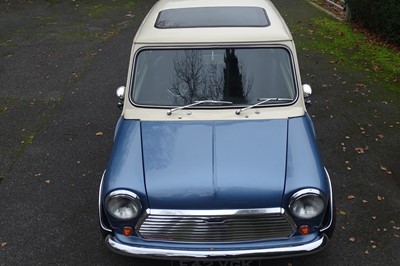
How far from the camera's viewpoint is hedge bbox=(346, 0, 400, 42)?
9.91 meters

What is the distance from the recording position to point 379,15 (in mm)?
10477

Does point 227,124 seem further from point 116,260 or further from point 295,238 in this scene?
point 116,260

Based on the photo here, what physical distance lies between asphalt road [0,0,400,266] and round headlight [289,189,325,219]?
0.89 metres

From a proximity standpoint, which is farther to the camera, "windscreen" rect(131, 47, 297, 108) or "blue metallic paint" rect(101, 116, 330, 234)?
"windscreen" rect(131, 47, 297, 108)

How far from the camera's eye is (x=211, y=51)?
14.5 ft

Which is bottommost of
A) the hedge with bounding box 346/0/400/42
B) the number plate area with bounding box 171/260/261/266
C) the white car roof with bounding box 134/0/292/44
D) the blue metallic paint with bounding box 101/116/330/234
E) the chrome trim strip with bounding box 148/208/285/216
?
the hedge with bounding box 346/0/400/42

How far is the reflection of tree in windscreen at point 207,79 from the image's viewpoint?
172 inches

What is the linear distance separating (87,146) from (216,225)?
3.32 metres

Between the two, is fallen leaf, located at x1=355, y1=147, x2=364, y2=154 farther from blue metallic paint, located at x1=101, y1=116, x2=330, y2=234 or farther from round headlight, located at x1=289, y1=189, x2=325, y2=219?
round headlight, located at x1=289, y1=189, x2=325, y2=219

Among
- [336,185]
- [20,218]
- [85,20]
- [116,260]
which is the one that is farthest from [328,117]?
[85,20]

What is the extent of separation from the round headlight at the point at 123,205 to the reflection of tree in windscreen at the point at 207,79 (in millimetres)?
1226

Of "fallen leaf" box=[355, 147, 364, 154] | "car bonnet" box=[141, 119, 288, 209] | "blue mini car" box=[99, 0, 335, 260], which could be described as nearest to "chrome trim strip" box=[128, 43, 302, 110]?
"blue mini car" box=[99, 0, 335, 260]

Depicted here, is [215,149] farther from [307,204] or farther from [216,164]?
[307,204]

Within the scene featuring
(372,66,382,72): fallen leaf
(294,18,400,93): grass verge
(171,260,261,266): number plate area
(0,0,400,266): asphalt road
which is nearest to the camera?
(171,260,261,266): number plate area
